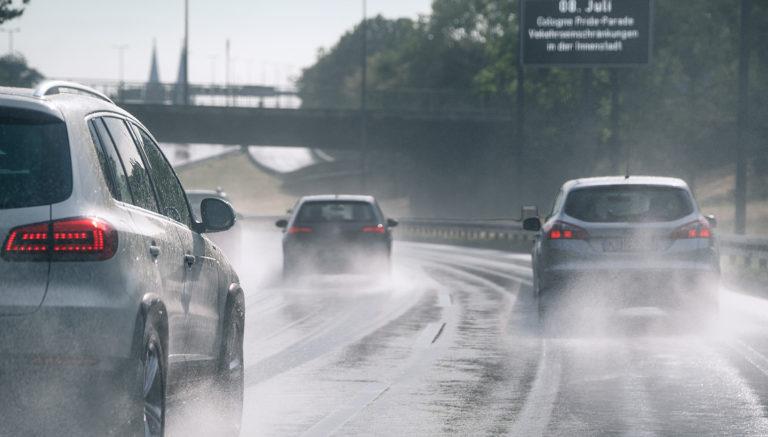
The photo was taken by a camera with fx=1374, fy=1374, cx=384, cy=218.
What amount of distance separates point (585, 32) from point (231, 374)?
1335 inches

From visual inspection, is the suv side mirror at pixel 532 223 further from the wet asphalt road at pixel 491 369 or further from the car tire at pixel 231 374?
the car tire at pixel 231 374

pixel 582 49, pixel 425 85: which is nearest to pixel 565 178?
pixel 425 85

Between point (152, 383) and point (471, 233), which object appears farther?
point (471, 233)

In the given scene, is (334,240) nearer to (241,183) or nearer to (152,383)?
(152,383)

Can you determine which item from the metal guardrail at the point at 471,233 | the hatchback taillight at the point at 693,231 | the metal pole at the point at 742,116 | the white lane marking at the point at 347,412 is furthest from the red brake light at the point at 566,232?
the metal guardrail at the point at 471,233

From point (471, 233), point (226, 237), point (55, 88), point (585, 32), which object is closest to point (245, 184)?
point (471, 233)

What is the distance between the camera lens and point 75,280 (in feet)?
17.2

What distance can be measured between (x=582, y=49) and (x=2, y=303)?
36.5 m

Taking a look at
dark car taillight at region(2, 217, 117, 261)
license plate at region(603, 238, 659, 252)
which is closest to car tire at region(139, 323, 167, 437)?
dark car taillight at region(2, 217, 117, 261)

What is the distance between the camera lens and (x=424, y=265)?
102ft

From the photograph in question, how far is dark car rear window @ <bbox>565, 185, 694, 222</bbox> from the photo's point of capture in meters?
15.0

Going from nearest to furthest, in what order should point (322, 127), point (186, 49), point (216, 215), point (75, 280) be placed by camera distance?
point (75, 280) → point (216, 215) → point (186, 49) → point (322, 127)

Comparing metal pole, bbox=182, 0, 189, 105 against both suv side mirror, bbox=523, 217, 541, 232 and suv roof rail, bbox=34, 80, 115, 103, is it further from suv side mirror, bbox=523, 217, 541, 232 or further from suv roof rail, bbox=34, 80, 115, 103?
suv roof rail, bbox=34, 80, 115, 103

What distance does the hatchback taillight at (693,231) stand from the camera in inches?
588
